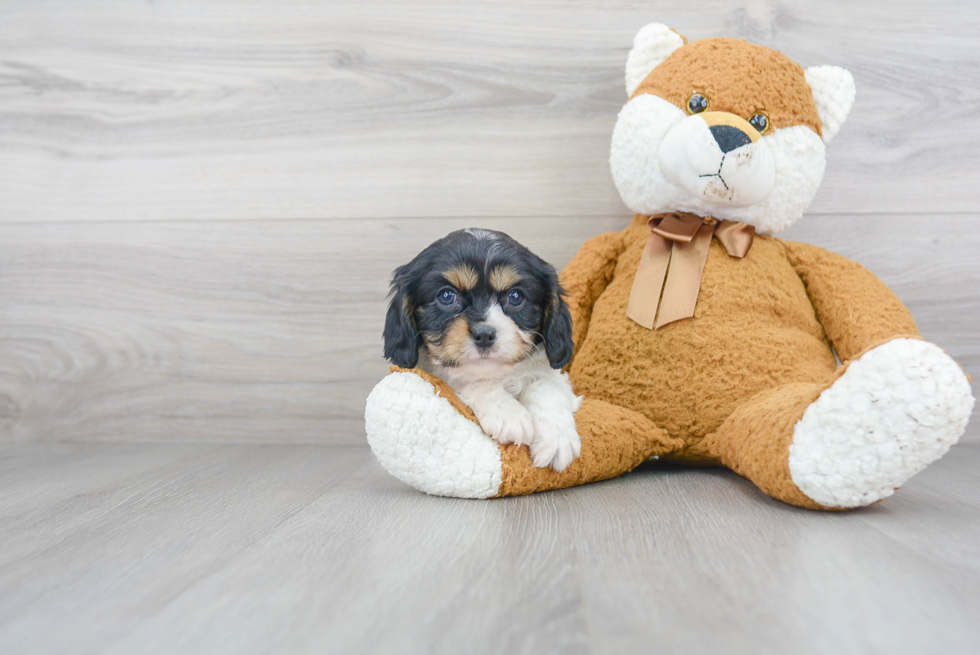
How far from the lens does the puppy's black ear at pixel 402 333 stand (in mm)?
1329

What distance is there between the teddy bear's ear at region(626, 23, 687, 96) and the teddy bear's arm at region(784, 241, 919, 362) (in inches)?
21.4

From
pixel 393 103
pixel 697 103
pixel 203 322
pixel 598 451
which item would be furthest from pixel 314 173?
pixel 598 451

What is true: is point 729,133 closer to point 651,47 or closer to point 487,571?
point 651,47

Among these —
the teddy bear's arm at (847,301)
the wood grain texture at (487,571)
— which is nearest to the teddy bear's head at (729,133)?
the teddy bear's arm at (847,301)

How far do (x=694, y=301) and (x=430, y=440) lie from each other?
Result: 26.3 inches

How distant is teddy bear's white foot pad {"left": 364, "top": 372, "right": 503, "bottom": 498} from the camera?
1.24 metres

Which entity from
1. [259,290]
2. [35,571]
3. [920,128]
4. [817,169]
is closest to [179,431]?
[259,290]

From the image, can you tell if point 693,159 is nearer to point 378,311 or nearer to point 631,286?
point 631,286

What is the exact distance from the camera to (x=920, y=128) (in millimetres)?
1950

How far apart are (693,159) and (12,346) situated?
2054 mm

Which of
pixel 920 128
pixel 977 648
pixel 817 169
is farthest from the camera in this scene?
pixel 920 128

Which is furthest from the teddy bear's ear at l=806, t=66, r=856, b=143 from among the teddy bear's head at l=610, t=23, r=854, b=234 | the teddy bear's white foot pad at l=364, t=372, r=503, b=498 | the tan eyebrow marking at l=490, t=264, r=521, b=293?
the teddy bear's white foot pad at l=364, t=372, r=503, b=498

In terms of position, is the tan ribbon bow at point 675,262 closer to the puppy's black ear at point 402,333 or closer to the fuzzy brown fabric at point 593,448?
the fuzzy brown fabric at point 593,448

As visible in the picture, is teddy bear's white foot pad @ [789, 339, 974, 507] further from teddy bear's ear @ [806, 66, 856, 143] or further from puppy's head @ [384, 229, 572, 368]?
teddy bear's ear @ [806, 66, 856, 143]
